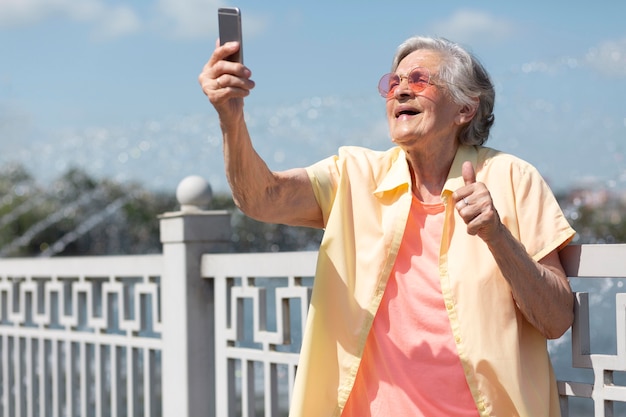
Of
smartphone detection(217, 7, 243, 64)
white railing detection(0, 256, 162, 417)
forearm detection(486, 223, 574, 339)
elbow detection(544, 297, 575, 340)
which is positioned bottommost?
white railing detection(0, 256, 162, 417)

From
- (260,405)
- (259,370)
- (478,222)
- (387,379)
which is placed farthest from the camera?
(260,405)

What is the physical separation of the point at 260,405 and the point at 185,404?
4.25 meters

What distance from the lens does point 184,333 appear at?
3.71 metres

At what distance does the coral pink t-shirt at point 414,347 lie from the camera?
2.32 meters

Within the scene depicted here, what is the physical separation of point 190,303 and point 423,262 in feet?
5.03

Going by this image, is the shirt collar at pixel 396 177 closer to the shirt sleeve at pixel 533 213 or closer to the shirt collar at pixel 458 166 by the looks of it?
the shirt collar at pixel 458 166

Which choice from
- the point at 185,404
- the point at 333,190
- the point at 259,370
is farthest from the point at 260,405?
the point at 333,190

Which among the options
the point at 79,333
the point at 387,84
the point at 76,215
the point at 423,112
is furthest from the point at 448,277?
the point at 76,215

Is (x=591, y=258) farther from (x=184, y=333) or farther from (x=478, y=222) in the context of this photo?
(x=184, y=333)

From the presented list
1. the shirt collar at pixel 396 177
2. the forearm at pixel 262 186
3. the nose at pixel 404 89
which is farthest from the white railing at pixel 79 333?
the nose at pixel 404 89

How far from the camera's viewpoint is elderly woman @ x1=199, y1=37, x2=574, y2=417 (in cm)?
229

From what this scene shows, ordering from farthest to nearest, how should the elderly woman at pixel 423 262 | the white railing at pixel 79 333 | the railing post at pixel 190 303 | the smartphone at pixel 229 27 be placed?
the white railing at pixel 79 333
the railing post at pixel 190 303
the elderly woman at pixel 423 262
the smartphone at pixel 229 27

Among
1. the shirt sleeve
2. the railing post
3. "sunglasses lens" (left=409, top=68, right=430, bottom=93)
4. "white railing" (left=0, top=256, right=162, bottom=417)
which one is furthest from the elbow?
"white railing" (left=0, top=256, right=162, bottom=417)

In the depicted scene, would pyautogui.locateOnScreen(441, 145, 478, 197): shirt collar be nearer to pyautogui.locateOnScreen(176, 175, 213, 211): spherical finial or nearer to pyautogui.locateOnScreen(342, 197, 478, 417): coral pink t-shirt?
pyautogui.locateOnScreen(342, 197, 478, 417): coral pink t-shirt
